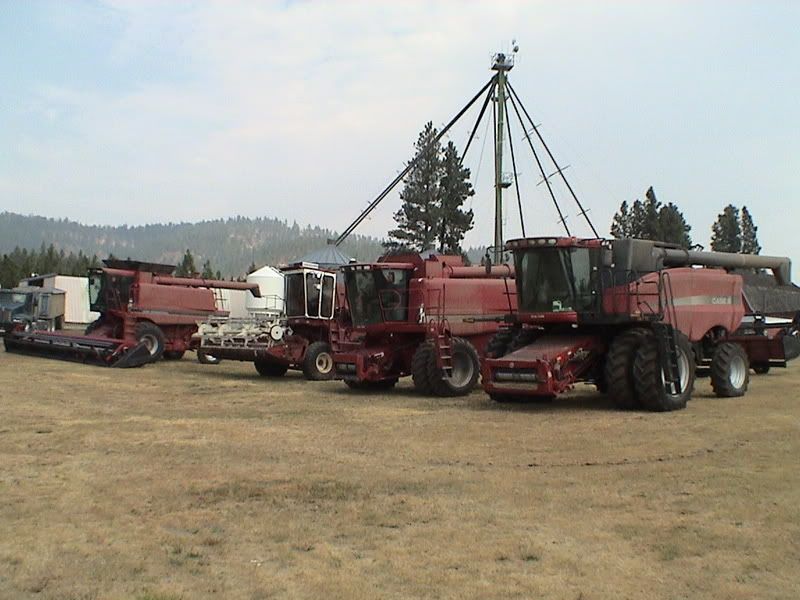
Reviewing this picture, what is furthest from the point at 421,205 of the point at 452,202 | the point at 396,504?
the point at 396,504

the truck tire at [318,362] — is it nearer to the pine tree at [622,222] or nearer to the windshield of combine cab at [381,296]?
the windshield of combine cab at [381,296]

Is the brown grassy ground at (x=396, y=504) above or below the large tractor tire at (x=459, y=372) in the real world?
below

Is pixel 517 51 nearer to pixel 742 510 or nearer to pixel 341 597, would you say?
pixel 742 510

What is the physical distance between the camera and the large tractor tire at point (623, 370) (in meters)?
13.7

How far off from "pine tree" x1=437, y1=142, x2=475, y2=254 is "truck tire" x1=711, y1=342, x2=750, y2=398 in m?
31.1

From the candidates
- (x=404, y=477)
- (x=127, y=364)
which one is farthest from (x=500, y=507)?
(x=127, y=364)

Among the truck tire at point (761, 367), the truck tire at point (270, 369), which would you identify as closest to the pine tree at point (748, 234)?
the truck tire at point (761, 367)

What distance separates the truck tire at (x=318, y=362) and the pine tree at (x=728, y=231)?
4694 centimetres

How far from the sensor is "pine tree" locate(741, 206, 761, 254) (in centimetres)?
6125

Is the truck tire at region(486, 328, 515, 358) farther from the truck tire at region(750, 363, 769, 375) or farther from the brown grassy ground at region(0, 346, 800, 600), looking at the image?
the truck tire at region(750, 363, 769, 375)

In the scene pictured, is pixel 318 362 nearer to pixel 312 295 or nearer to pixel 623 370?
pixel 312 295

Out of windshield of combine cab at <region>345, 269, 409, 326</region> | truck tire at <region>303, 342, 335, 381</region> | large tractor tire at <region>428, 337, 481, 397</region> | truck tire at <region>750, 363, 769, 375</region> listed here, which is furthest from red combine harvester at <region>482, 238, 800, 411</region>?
truck tire at <region>303, 342, 335, 381</region>

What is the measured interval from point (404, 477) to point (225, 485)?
70.1 inches

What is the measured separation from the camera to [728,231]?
6103 centimetres
